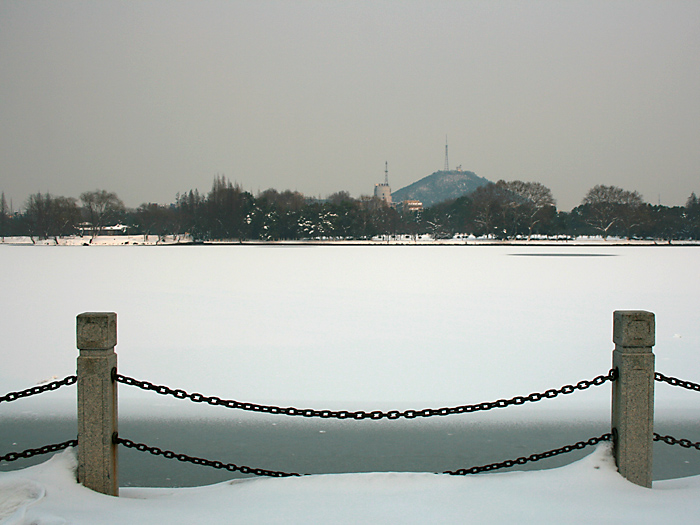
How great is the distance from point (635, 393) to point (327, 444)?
10.8ft

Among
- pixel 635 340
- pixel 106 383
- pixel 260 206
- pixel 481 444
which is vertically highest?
pixel 260 206

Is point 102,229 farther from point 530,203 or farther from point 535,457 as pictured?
point 535,457

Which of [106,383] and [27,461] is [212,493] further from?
[27,461]

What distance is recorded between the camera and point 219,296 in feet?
62.0

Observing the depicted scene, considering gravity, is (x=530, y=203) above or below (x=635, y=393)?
above

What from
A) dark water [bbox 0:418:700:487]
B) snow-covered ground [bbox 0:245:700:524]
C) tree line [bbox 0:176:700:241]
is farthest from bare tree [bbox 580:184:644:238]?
dark water [bbox 0:418:700:487]

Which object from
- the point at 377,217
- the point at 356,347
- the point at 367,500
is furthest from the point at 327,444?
the point at 377,217

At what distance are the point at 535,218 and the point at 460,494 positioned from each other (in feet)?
342

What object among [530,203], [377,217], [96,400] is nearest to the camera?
[96,400]

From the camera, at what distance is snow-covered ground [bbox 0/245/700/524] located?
427 cm

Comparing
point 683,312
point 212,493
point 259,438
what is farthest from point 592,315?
point 212,493

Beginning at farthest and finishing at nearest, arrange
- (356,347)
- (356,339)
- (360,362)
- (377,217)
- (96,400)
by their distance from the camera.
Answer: (377,217) < (356,339) < (356,347) < (360,362) < (96,400)

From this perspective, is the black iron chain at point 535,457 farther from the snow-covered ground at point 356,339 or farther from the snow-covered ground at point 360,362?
the snow-covered ground at point 356,339

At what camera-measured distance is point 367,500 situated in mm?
4410
